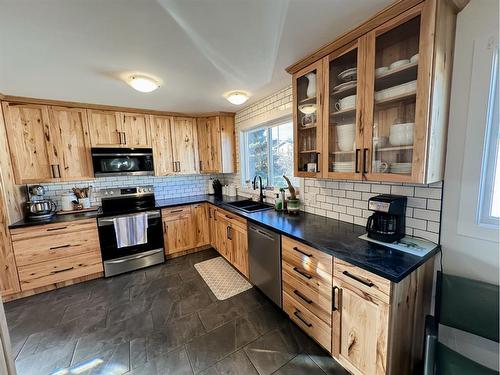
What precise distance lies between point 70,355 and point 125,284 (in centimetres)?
103

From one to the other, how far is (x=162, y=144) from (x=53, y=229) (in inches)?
70.3

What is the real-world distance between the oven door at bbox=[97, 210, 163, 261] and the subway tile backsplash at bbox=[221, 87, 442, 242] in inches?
82.7

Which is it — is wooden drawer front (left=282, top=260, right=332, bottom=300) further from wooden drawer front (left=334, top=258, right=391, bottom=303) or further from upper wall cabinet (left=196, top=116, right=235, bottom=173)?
upper wall cabinet (left=196, top=116, right=235, bottom=173)

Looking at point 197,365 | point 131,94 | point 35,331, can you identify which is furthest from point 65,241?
point 197,365

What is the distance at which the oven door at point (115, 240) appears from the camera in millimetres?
2795

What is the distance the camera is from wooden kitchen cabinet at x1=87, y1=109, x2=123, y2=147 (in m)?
2.93

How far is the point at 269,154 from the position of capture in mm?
3039

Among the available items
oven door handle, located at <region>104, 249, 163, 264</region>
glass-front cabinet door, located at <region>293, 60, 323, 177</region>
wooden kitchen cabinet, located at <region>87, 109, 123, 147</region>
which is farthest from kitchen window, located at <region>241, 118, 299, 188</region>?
wooden kitchen cabinet, located at <region>87, 109, 123, 147</region>

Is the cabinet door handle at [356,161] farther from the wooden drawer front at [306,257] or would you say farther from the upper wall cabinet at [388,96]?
the wooden drawer front at [306,257]

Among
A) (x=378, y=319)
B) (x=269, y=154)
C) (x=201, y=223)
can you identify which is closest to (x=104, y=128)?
(x=201, y=223)

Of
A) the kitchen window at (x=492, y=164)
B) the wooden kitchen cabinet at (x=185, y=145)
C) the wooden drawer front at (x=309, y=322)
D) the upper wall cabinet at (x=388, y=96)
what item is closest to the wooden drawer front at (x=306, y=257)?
the wooden drawer front at (x=309, y=322)

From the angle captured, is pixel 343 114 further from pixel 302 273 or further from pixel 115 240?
pixel 115 240

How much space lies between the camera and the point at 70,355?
5.60ft

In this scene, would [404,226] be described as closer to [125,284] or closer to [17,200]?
[125,284]
